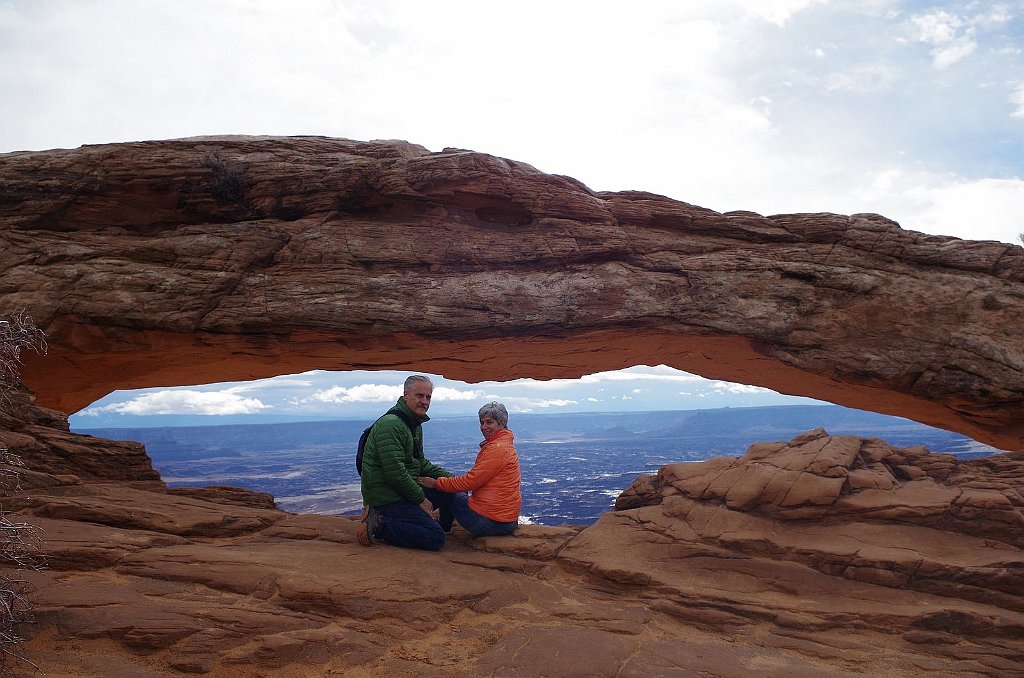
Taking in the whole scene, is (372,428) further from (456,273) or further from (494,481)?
(456,273)

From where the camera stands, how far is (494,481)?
37.1 feet

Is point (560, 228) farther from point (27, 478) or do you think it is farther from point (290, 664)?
point (27, 478)

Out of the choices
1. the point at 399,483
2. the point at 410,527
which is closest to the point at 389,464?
the point at 399,483

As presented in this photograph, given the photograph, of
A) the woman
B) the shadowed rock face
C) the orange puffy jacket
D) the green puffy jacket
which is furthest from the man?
the shadowed rock face

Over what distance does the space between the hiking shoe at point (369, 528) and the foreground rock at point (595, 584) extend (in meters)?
0.24

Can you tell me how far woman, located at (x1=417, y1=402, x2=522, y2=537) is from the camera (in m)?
11.1

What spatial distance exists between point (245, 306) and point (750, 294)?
39.2 feet

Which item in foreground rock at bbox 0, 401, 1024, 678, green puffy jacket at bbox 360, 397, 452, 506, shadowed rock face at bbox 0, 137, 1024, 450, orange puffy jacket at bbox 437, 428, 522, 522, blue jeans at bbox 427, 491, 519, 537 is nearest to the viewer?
foreground rock at bbox 0, 401, 1024, 678

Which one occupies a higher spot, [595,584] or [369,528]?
[369,528]

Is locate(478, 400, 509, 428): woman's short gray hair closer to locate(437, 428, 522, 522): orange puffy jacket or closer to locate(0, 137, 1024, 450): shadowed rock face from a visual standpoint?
locate(437, 428, 522, 522): orange puffy jacket

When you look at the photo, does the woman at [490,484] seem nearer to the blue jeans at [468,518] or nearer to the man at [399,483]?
the blue jeans at [468,518]

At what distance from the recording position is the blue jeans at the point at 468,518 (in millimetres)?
11539

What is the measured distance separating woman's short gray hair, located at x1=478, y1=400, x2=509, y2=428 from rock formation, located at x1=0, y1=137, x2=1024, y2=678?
2.30 m

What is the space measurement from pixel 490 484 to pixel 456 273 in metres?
5.46
